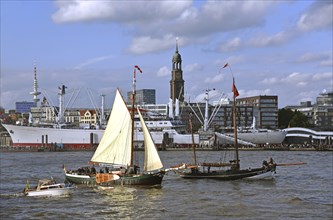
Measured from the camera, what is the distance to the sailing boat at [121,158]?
6025 cm

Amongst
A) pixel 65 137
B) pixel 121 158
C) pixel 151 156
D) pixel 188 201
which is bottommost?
A: pixel 188 201

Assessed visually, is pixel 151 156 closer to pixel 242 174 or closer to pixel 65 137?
pixel 242 174

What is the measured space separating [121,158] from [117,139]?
213 cm

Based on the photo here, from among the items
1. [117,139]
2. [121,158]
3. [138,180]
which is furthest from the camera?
[117,139]

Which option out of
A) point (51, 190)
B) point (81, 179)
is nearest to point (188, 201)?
point (51, 190)

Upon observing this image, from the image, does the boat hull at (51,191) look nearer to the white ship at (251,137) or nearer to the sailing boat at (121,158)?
the sailing boat at (121,158)

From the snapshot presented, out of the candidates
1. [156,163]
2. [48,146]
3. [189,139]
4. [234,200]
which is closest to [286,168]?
[156,163]

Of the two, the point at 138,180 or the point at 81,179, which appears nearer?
the point at 138,180

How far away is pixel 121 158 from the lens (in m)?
63.5

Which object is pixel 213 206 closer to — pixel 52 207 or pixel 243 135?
pixel 52 207

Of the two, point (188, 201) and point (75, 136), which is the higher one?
point (75, 136)

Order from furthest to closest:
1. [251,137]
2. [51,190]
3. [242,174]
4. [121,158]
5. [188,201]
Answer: [251,137] → [242,174] → [121,158] → [51,190] → [188,201]

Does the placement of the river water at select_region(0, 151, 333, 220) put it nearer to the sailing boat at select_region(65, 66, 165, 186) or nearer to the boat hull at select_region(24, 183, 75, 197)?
the boat hull at select_region(24, 183, 75, 197)

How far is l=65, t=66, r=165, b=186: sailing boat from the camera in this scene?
60.2 meters
